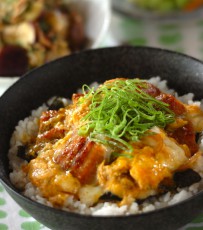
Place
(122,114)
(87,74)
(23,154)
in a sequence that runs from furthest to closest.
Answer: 1. (87,74)
2. (23,154)
3. (122,114)

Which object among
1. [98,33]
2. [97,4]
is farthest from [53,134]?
[97,4]

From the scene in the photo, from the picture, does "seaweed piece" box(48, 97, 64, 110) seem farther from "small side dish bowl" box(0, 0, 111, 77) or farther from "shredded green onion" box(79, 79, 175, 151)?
"small side dish bowl" box(0, 0, 111, 77)

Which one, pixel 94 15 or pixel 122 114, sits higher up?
pixel 94 15

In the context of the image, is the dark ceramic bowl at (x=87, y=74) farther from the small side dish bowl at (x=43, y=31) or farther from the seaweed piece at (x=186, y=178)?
the small side dish bowl at (x=43, y=31)

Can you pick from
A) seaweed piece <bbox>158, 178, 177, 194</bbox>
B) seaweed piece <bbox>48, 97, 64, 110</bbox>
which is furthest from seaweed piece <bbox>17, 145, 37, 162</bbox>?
seaweed piece <bbox>158, 178, 177, 194</bbox>

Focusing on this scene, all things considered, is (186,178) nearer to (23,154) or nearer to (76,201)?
(76,201)

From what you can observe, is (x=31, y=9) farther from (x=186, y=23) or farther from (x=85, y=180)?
(x=85, y=180)

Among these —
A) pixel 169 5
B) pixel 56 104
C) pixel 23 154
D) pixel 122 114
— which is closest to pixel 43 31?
pixel 169 5

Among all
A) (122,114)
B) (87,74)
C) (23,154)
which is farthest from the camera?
(87,74)
